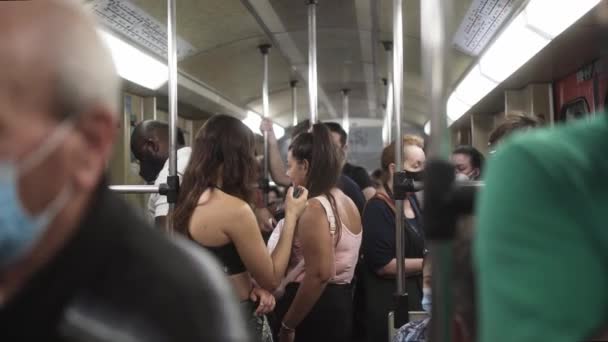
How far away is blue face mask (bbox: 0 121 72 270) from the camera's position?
100 centimetres

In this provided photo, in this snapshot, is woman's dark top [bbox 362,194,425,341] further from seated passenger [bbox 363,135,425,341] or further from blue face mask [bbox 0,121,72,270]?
blue face mask [bbox 0,121,72,270]

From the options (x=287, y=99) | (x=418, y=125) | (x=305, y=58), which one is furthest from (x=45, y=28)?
(x=418, y=125)

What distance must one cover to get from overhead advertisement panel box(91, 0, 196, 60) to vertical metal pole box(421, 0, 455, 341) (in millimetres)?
3587

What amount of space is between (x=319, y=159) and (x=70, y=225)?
7.32 feet

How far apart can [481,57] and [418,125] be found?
700 centimetres

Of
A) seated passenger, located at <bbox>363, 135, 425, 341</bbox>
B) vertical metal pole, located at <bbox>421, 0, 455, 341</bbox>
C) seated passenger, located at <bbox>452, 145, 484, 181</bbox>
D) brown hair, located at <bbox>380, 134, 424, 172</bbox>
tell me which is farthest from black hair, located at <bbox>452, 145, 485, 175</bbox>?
vertical metal pole, located at <bbox>421, 0, 455, 341</bbox>

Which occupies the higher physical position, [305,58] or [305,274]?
[305,58]

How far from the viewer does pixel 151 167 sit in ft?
13.0

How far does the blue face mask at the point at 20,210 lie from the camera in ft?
3.26

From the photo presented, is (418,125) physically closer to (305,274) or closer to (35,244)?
(305,274)

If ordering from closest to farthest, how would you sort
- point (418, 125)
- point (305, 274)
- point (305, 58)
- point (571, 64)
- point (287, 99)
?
1. point (305, 274)
2. point (571, 64)
3. point (305, 58)
4. point (287, 99)
5. point (418, 125)

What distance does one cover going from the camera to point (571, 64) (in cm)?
572

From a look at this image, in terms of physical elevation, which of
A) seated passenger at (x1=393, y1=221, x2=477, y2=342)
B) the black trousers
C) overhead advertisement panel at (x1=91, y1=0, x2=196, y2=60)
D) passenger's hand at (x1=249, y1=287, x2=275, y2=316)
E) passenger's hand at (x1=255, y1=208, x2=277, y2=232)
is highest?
overhead advertisement panel at (x1=91, y1=0, x2=196, y2=60)

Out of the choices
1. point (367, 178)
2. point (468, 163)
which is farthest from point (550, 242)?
point (367, 178)
